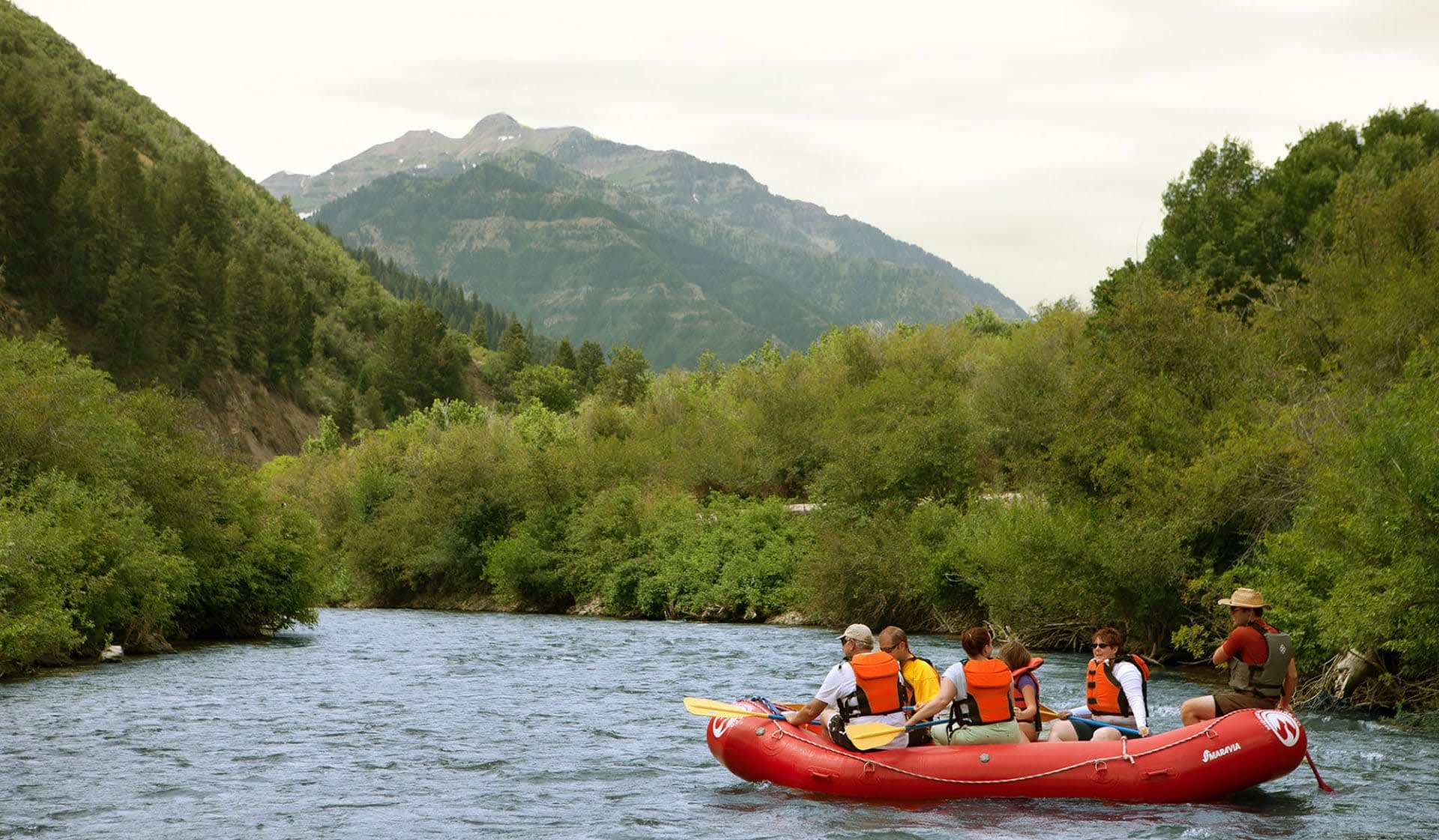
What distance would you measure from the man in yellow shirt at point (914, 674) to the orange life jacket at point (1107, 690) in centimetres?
193

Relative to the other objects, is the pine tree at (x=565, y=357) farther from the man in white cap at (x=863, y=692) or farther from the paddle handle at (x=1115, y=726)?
the paddle handle at (x=1115, y=726)

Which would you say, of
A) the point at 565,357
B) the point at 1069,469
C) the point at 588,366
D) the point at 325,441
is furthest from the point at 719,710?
the point at 588,366

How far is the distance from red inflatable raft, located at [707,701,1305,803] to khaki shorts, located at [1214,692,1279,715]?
0.44m

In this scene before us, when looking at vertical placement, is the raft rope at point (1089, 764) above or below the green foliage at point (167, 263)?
below

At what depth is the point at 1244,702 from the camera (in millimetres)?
16047

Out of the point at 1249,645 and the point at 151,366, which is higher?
the point at 151,366

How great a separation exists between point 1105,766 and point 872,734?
2662 millimetres

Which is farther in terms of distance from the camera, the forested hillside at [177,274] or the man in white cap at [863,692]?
the forested hillside at [177,274]

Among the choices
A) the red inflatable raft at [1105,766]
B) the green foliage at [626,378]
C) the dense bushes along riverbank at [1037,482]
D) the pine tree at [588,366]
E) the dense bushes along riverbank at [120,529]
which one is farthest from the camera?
the pine tree at [588,366]

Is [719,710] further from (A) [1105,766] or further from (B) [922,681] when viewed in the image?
(A) [1105,766]

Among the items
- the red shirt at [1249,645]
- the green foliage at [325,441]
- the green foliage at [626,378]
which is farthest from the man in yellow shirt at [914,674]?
the green foliage at [626,378]

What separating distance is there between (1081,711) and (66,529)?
22.2 metres

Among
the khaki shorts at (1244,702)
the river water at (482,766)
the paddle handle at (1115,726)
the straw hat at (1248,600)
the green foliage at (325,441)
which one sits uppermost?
the green foliage at (325,441)

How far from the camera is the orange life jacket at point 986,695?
51.4 feet
